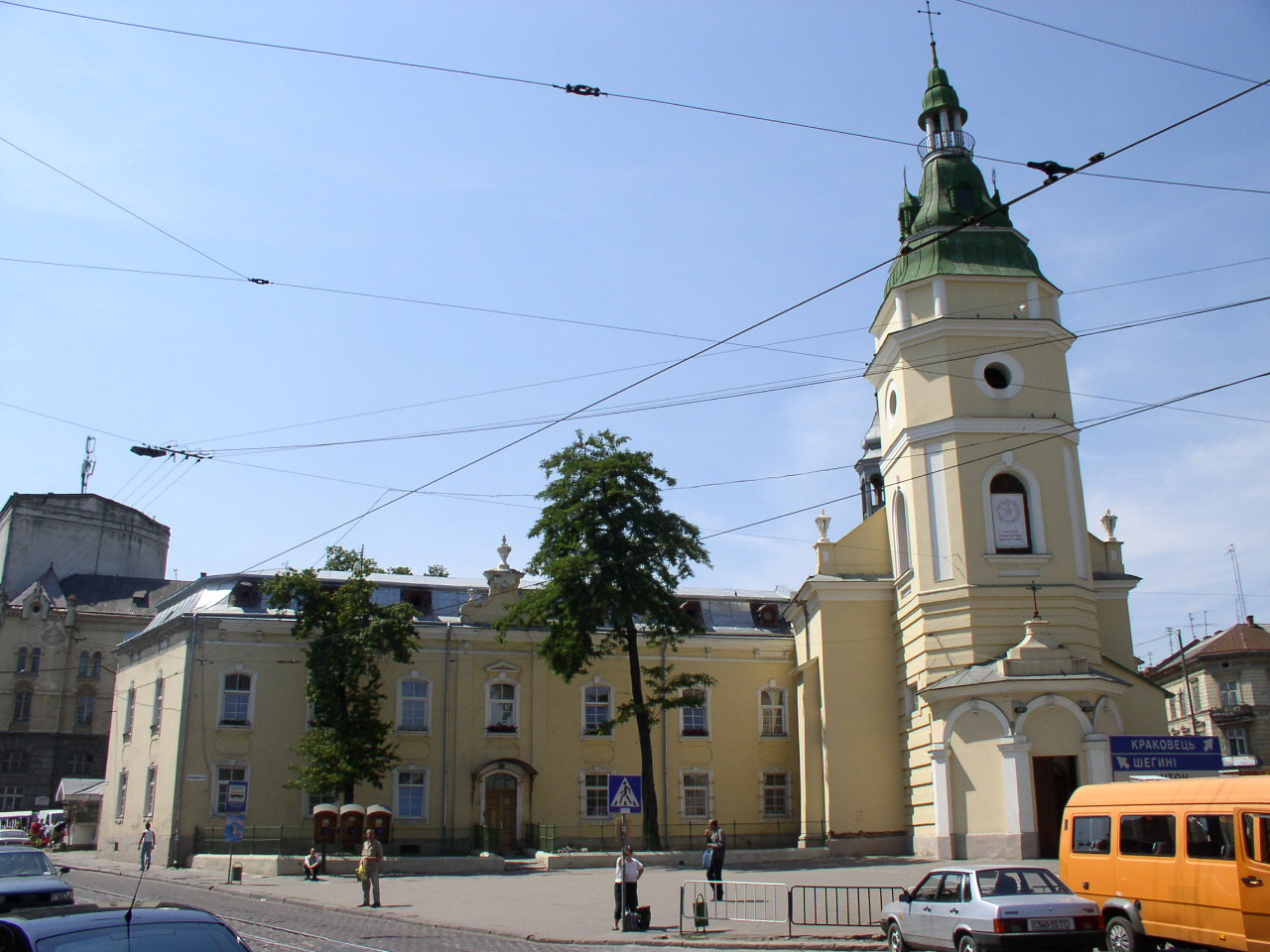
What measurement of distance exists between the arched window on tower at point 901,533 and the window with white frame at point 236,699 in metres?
21.5

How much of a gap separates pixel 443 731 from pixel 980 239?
2371cm

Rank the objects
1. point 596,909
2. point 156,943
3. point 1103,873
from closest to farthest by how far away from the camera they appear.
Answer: point 156,943, point 1103,873, point 596,909

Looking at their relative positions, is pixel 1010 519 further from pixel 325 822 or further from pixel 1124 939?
pixel 325 822

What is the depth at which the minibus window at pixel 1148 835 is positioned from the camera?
597 inches

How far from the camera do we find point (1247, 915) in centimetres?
1352

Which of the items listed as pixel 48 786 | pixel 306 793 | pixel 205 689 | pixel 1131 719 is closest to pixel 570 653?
pixel 306 793

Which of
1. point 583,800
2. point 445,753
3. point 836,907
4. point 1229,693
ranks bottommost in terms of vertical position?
point 836,907

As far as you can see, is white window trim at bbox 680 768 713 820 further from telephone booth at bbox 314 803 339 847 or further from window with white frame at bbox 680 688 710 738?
telephone booth at bbox 314 803 339 847

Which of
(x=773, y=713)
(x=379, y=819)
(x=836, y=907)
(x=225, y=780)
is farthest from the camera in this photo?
(x=773, y=713)

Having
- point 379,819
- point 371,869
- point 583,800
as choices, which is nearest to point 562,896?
point 371,869

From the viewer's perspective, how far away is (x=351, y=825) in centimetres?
3325

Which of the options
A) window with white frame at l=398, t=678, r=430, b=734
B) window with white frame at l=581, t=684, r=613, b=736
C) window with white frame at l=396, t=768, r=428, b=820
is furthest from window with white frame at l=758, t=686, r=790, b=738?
window with white frame at l=396, t=768, r=428, b=820

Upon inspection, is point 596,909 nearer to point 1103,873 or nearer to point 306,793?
point 1103,873

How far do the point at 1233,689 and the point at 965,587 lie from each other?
3666cm
